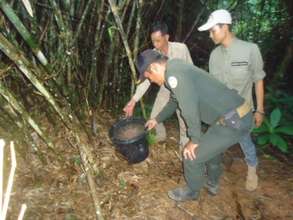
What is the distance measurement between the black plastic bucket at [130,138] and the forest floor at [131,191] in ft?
0.83

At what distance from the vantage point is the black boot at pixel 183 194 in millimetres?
3588

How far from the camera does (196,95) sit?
290cm

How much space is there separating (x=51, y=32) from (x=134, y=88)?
1220 mm

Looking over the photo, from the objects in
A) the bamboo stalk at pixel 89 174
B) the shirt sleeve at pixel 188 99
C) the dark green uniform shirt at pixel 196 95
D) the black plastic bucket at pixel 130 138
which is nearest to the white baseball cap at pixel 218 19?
the dark green uniform shirt at pixel 196 95

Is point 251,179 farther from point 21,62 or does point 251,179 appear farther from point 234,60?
point 21,62

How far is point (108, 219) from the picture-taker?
3393mm

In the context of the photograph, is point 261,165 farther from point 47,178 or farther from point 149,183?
point 47,178

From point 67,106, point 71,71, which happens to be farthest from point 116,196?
point 71,71

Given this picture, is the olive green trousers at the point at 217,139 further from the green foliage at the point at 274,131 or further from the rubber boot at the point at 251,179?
the green foliage at the point at 274,131

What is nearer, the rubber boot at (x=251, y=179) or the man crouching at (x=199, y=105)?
the man crouching at (x=199, y=105)

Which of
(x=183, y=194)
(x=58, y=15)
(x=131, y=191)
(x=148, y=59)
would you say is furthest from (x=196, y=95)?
(x=58, y=15)

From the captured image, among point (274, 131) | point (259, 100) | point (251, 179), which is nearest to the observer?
point (259, 100)

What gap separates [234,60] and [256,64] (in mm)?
208

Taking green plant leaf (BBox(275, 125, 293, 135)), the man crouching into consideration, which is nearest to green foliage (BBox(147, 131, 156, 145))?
the man crouching
